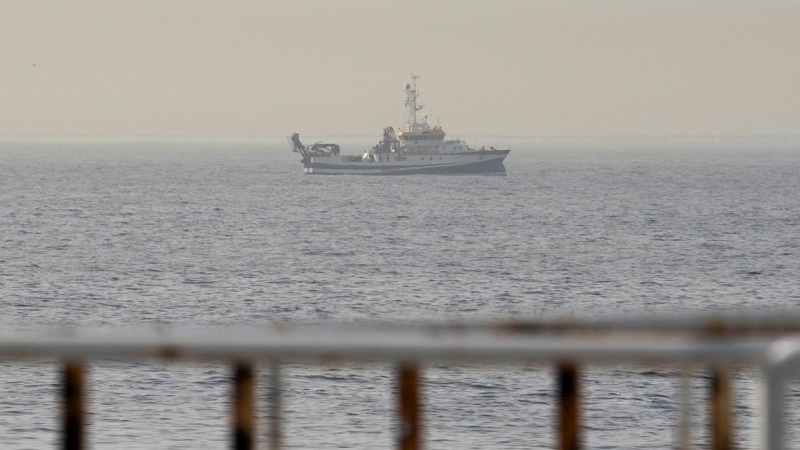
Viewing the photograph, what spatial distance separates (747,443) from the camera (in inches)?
754

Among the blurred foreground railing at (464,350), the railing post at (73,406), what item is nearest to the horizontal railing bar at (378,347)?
the blurred foreground railing at (464,350)

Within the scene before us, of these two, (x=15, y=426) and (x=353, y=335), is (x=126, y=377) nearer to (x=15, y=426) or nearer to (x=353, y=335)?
(x=15, y=426)

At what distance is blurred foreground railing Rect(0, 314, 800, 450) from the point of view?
280cm

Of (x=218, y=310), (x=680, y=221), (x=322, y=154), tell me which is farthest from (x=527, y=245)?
(x=322, y=154)

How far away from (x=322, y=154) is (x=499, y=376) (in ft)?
424

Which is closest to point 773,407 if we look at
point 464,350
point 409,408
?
point 464,350

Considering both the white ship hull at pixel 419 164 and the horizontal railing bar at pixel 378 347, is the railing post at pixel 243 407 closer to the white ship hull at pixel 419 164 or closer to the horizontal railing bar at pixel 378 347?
the horizontal railing bar at pixel 378 347

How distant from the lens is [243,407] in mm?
3139

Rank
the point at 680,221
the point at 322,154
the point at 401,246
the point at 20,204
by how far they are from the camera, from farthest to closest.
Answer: the point at 322,154 → the point at 20,204 → the point at 680,221 → the point at 401,246

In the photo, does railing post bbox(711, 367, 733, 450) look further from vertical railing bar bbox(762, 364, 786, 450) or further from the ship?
the ship

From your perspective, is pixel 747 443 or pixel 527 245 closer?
pixel 747 443

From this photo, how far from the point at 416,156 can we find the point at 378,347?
14414 cm

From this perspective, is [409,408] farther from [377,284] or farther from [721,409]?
[377,284]

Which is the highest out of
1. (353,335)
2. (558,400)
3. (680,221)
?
(353,335)
